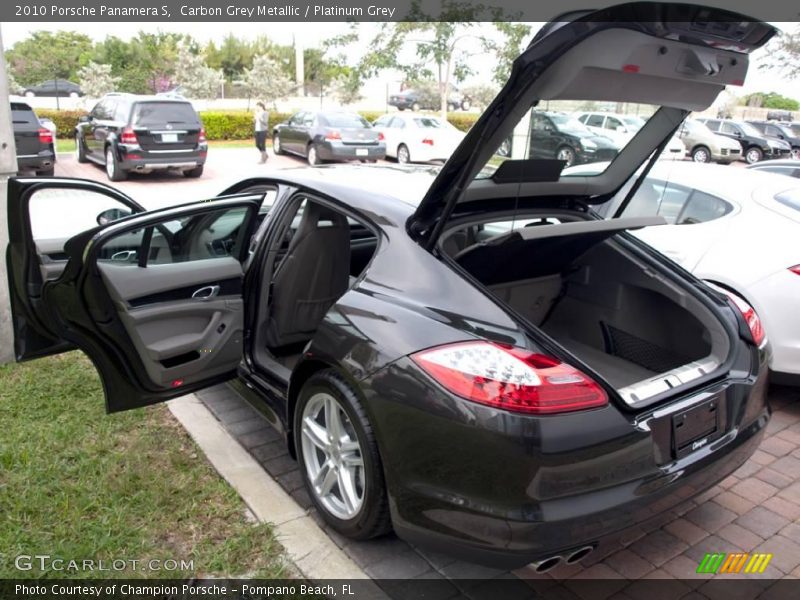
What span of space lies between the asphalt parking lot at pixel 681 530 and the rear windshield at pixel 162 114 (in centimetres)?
1155

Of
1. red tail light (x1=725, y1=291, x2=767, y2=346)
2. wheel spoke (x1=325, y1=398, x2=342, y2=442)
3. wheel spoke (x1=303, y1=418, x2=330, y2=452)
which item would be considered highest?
red tail light (x1=725, y1=291, x2=767, y2=346)

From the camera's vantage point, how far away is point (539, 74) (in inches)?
81.1

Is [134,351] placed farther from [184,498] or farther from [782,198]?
[782,198]

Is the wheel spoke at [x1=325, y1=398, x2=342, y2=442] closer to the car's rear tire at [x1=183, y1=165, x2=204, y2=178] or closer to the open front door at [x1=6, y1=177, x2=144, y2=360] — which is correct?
the open front door at [x1=6, y1=177, x2=144, y2=360]

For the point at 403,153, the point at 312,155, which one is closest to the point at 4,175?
the point at 312,155

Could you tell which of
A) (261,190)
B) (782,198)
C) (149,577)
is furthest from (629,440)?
(782,198)

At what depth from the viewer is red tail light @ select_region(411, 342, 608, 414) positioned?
2041 mm

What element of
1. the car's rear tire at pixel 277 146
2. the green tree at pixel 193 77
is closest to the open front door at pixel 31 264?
the car's rear tire at pixel 277 146

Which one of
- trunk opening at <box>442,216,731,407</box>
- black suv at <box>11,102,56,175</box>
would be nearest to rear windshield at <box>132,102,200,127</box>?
black suv at <box>11,102,56,175</box>

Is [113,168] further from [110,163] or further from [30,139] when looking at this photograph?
[30,139]

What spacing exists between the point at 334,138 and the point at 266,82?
20923mm

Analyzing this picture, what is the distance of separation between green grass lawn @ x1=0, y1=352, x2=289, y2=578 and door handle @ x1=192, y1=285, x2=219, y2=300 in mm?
847

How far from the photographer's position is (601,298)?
11.3 feet

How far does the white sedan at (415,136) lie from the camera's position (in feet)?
57.5
